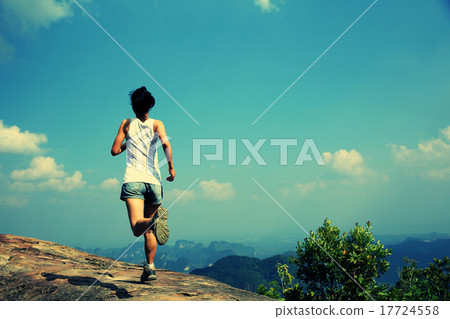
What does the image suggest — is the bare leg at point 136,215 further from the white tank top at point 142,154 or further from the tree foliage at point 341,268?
the tree foliage at point 341,268

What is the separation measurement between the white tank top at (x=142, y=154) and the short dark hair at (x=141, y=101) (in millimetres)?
244

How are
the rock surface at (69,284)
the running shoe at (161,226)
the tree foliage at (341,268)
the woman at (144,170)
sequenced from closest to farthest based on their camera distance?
the running shoe at (161,226) → the woman at (144,170) → the rock surface at (69,284) → the tree foliage at (341,268)

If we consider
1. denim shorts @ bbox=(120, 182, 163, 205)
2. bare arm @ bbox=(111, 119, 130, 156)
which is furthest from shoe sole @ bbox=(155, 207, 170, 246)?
bare arm @ bbox=(111, 119, 130, 156)

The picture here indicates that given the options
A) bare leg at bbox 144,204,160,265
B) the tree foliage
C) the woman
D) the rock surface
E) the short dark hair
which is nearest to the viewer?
the woman

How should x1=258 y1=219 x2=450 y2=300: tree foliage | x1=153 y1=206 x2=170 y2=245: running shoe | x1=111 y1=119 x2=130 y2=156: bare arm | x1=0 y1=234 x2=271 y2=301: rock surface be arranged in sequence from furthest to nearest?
x1=258 y1=219 x2=450 y2=300: tree foliage < x1=0 y1=234 x2=271 y2=301: rock surface < x1=111 y1=119 x2=130 y2=156: bare arm < x1=153 y1=206 x2=170 y2=245: running shoe

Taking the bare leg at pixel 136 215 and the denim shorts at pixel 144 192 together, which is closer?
the bare leg at pixel 136 215

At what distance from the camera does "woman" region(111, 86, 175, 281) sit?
537 cm

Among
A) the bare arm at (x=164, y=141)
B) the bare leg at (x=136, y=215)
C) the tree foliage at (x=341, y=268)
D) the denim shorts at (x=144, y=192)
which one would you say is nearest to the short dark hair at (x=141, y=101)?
the bare arm at (x=164, y=141)

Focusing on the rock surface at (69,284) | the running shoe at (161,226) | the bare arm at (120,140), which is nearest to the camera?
the running shoe at (161,226)

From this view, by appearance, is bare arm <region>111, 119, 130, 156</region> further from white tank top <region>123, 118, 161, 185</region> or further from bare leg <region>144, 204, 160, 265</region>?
bare leg <region>144, 204, 160, 265</region>

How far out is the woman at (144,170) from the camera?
537 cm

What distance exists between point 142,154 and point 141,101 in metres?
1.13

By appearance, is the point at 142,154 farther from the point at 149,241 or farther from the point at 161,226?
the point at 149,241
